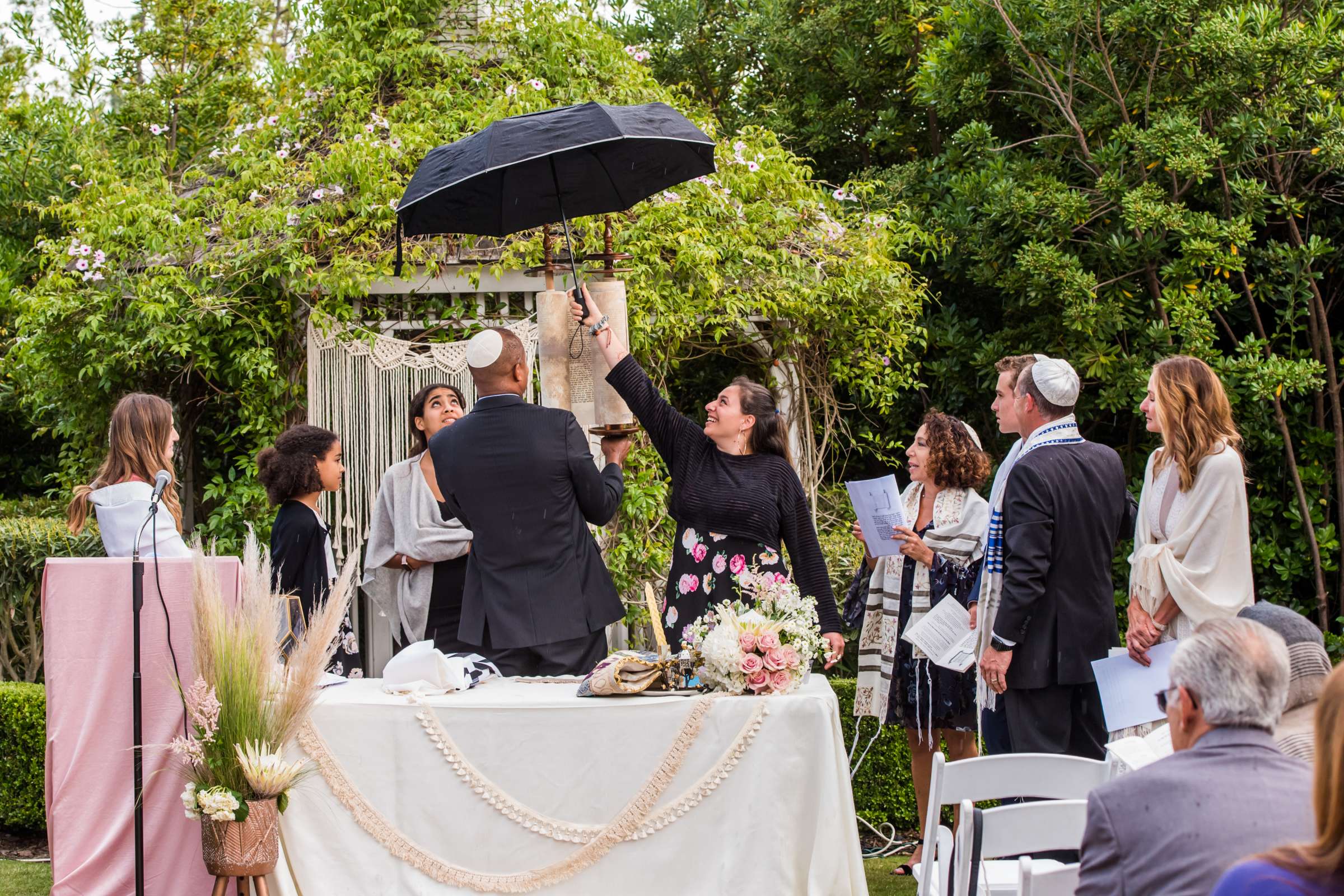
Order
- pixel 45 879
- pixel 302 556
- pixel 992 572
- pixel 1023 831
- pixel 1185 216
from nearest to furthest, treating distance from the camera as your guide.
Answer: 1. pixel 1023 831
2. pixel 992 572
3. pixel 302 556
4. pixel 45 879
5. pixel 1185 216

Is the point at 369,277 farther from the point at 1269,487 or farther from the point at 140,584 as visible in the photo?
the point at 1269,487

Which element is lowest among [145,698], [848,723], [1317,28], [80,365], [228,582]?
[848,723]

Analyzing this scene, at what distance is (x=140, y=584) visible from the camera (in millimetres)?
3625

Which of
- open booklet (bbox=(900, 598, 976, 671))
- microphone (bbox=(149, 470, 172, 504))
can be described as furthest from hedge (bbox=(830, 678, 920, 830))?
microphone (bbox=(149, 470, 172, 504))

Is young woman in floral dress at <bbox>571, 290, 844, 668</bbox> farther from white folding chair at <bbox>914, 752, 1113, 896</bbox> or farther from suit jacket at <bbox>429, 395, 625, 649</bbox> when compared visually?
white folding chair at <bbox>914, 752, 1113, 896</bbox>

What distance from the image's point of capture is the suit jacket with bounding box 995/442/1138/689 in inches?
160

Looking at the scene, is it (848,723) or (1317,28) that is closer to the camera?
(848,723)

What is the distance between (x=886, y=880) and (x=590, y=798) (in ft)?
6.75

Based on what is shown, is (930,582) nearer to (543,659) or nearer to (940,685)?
(940,685)

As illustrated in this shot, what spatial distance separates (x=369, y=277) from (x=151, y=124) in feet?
20.9

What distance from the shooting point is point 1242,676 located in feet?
6.64

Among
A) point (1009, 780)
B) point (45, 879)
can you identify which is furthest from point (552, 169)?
point (45, 879)

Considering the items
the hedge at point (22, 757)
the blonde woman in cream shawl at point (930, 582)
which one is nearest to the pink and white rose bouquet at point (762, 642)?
the blonde woman in cream shawl at point (930, 582)

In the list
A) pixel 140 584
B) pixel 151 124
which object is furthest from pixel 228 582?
pixel 151 124
